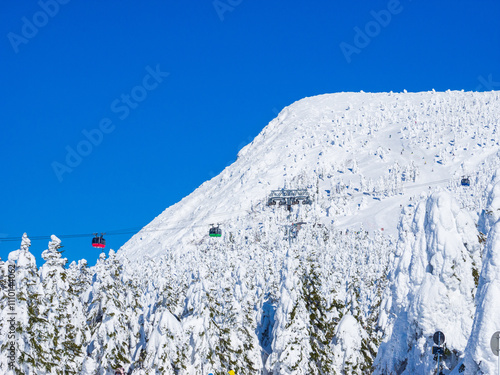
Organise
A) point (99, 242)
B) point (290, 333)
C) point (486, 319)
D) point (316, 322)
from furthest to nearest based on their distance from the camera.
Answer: point (99, 242) < point (316, 322) < point (290, 333) < point (486, 319)

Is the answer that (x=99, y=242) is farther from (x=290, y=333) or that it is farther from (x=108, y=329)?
(x=290, y=333)

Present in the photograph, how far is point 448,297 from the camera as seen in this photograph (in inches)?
1139

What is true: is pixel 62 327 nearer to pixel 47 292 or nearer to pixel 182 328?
pixel 47 292

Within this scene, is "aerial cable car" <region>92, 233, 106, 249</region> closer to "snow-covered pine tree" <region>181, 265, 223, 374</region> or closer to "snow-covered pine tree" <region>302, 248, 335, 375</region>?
"snow-covered pine tree" <region>181, 265, 223, 374</region>

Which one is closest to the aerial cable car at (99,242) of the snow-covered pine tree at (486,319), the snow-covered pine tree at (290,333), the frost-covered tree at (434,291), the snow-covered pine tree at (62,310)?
the snow-covered pine tree at (62,310)

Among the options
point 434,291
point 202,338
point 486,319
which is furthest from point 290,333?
point 486,319

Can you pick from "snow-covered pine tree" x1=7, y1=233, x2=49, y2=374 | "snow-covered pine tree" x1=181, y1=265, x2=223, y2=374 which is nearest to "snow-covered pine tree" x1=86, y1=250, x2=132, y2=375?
"snow-covered pine tree" x1=181, y1=265, x2=223, y2=374

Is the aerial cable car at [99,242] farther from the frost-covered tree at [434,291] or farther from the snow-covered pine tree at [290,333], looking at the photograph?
the frost-covered tree at [434,291]

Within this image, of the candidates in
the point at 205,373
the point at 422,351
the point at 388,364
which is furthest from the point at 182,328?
the point at 422,351

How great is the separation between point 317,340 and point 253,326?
8758mm

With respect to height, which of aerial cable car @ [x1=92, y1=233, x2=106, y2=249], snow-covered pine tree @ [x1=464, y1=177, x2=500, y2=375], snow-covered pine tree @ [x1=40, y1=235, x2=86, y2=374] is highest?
aerial cable car @ [x1=92, y1=233, x2=106, y2=249]

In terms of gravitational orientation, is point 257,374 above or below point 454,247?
below

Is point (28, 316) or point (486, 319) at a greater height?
point (28, 316)

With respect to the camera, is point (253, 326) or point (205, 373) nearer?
point (205, 373)
